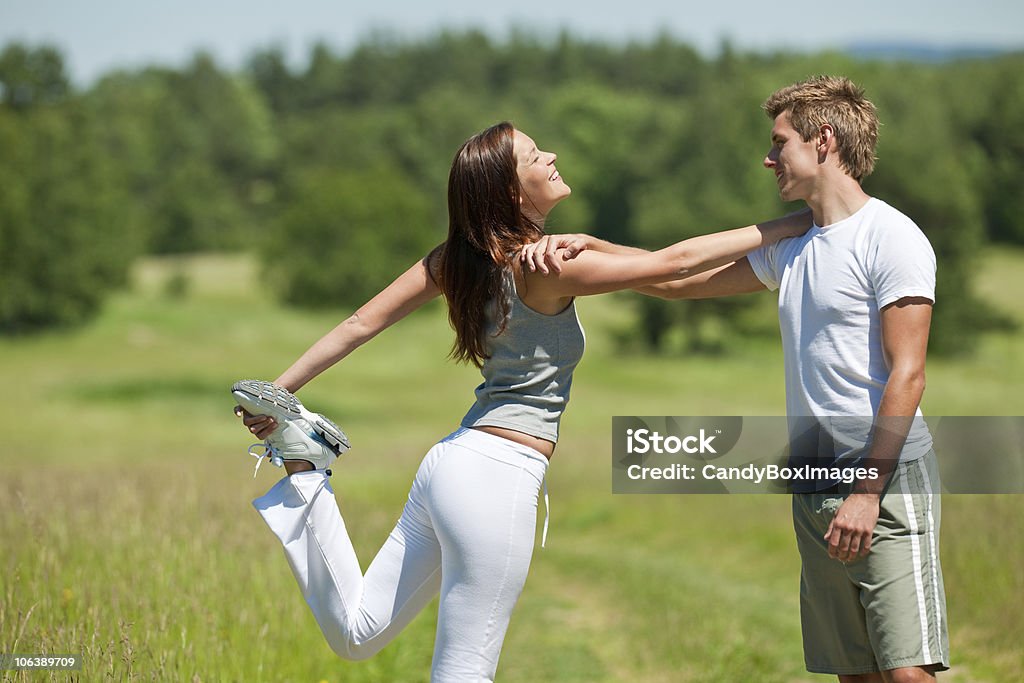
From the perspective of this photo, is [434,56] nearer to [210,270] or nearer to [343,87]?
[343,87]

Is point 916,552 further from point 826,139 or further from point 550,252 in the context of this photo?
point 550,252

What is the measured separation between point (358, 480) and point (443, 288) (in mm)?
14599

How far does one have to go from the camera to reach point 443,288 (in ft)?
13.4

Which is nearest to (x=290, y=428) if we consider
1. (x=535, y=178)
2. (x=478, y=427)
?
(x=478, y=427)

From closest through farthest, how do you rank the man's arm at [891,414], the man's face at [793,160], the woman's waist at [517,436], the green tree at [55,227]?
the man's arm at [891,414] < the woman's waist at [517,436] < the man's face at [793,160] < the green tree at [55,227]

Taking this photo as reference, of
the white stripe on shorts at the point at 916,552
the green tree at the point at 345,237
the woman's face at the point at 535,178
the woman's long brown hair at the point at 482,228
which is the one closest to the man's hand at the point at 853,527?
the white stripe on shorts at the point at 916,552

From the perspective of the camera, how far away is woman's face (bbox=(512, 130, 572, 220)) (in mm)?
3930

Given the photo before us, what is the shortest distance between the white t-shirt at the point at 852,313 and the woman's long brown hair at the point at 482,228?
1.00 meters

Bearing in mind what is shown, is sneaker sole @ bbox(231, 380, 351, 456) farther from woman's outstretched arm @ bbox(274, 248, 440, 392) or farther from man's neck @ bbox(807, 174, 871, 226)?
man's neck @ bbox(807, 174, 871, 226)

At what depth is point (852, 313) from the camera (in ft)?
12.4

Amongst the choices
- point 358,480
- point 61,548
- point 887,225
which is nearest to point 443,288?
point 887,225

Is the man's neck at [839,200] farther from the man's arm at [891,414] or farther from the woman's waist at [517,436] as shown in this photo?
the woman's waist at [517,436]

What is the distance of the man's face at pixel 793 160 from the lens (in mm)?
3971

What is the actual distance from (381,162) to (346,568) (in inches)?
3729
